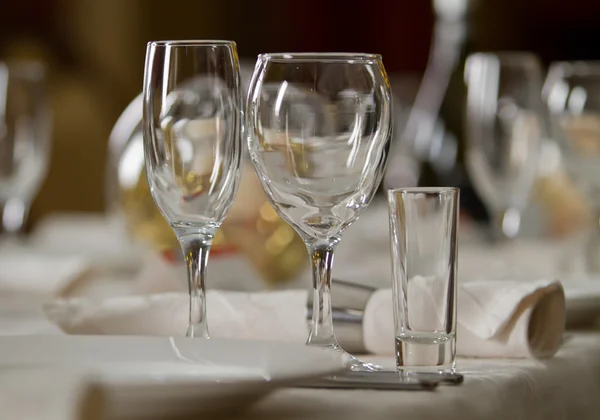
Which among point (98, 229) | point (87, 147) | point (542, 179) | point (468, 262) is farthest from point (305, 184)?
point (87, 147)

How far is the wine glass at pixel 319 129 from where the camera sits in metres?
0.57

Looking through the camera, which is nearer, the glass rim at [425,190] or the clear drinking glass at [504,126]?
the glass rim at [425,190]

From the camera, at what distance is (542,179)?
4.88ft

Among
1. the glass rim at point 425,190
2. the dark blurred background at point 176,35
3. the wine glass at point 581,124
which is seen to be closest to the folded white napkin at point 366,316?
the glass rim at point 425,190

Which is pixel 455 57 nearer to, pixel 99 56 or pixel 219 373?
pixel 219 373

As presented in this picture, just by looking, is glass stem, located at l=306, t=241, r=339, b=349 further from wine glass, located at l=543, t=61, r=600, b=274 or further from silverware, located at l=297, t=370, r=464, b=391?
wine glass, located at l=543, t=61, r=600, b=274

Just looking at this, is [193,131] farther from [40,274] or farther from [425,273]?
[40,274]

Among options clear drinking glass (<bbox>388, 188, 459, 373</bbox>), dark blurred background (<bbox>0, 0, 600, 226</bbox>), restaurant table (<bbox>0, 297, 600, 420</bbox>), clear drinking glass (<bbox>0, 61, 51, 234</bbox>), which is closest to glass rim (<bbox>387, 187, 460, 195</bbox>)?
clear drinking glass (<bbox>388, 188, 459, 373</bbox>)

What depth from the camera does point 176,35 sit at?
4.28 meters

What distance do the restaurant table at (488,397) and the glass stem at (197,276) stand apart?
10cm

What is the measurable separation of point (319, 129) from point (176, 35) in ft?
12.5

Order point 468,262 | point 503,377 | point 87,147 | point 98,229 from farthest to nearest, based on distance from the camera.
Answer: point 87,147 < point 98,229 < point 468,262 < point 503,377

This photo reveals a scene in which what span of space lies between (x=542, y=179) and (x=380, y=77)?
3.11 feet

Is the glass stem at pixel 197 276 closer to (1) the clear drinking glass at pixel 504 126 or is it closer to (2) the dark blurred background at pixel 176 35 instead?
(1) the clear drinking glass at pixel 504 126
